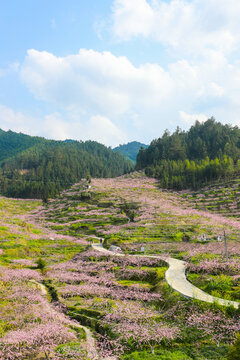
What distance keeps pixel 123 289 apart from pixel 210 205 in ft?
209

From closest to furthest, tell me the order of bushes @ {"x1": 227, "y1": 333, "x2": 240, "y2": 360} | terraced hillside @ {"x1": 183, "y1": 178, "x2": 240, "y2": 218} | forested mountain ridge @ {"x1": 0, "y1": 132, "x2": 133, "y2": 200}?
bushes @ {"x1": 227, "y1": 333, "x2": 240, "y2": 360} < terraced hillside @ {"x1": 183, "y1": 178, "x2": 240, "y2": 218} < forested mountain ridge @ {"x1": 0, "y1": 132, "x2": 133, "y2": 200}

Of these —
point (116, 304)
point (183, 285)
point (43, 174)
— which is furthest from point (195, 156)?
point (116, 304)

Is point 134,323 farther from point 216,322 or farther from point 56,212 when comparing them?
point 56,212

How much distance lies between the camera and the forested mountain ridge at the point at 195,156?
334 feet

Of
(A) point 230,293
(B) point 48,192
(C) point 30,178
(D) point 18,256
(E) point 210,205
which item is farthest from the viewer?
(C) point 30,178

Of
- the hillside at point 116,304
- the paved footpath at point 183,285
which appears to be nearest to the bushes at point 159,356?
the hillside at point 116,304

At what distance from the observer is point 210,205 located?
251ft

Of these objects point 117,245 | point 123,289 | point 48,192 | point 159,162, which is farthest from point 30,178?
point 123,289

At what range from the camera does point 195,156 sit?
14462 cm

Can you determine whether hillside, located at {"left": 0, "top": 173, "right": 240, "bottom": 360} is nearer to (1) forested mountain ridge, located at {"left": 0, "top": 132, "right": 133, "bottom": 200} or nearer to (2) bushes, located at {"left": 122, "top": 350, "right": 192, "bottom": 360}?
(2) bushes, located at {"left": 122, "top": 350, "right": 192, "bottom": 360}

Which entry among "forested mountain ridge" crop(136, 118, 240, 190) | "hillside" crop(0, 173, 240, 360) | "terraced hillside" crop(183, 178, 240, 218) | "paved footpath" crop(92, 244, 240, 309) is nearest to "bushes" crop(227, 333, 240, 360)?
"hillside" crop(0, 173, 240, 360)

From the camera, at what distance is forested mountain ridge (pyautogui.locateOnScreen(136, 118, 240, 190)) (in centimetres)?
10194

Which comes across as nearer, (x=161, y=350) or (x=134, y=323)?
(x=161, y=350)

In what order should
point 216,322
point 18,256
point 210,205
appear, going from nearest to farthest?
point 216,322
point 18,256
point 210,205
